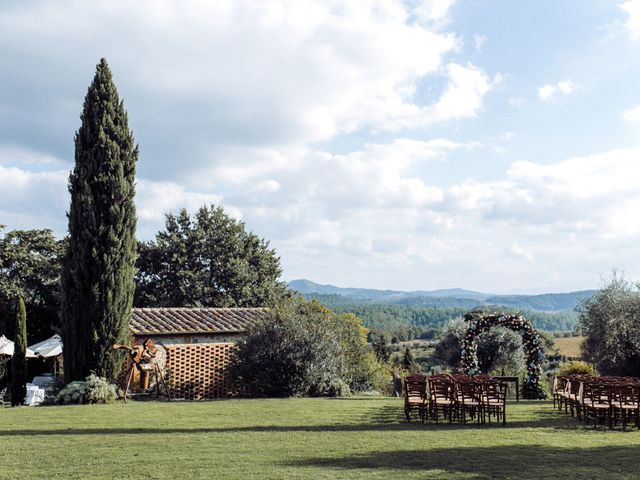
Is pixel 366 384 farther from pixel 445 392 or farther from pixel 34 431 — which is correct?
pixel 34 431

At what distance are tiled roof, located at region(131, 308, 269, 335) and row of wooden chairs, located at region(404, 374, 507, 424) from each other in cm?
725

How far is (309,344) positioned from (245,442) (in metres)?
8.46

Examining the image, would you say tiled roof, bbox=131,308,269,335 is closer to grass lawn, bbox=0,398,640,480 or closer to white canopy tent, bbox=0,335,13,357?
white canopy tent, bbox=0,335,13,357

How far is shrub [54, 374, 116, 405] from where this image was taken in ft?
47.1

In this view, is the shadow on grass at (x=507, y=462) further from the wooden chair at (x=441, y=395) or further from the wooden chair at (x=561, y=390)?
the wooden chair at (x=561, y=390)

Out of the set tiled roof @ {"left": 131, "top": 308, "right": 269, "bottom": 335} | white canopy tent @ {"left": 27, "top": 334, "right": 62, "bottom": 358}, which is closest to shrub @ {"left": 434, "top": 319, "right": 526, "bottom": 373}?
tiled roof @ {"left": 131, "top": 308, "right": 269, "bottom": 335}

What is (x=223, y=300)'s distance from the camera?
33875mm

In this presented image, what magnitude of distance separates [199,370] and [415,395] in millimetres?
8878

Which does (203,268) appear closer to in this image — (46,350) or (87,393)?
(46,350)

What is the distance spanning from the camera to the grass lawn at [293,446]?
268 inches

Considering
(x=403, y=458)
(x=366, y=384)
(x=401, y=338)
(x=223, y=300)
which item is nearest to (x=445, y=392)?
(x=403, y=458)

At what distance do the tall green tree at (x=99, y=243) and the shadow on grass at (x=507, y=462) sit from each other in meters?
9.70

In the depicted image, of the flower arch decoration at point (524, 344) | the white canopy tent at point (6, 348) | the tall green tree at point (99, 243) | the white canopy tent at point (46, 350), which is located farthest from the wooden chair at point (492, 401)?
the white canopy tent at point (6, 348)

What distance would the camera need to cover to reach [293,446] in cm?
835
